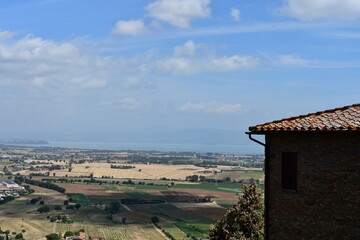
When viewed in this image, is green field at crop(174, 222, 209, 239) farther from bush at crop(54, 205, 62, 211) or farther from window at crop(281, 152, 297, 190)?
window at crop(281, 152, 297, 190)

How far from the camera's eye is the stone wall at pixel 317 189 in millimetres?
11805

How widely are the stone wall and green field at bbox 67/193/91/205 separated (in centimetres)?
11915

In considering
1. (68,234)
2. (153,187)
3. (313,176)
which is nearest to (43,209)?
(68,234)

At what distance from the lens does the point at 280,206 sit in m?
13.2

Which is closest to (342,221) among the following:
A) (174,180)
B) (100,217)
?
(100,217)

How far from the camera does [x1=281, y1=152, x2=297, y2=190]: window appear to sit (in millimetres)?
12938

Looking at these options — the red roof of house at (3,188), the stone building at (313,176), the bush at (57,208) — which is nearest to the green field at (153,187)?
the red roof of house at (3,188)

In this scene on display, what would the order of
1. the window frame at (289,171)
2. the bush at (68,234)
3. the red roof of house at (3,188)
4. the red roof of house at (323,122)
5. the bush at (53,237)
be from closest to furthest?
1. the red roof of house at (323,122)
2. the window frame at (289,171)
3. the bush at (53,237)
4. the bush at (68,234)
5. the red roof of house at (3,188)

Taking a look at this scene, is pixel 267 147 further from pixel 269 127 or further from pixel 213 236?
pixel 213 236

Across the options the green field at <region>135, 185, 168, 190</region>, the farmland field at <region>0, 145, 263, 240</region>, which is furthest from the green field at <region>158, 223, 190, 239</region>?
the green field at <region>135, 185, 168, 190</region>

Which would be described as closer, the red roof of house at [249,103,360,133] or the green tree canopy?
the red roof of house at [249,103,360,133]

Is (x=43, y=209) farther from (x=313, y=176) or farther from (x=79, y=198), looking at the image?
(x=313, y=176)

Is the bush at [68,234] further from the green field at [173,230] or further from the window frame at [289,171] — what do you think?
the window frame at [289,171]

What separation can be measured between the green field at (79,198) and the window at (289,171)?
119373mm
